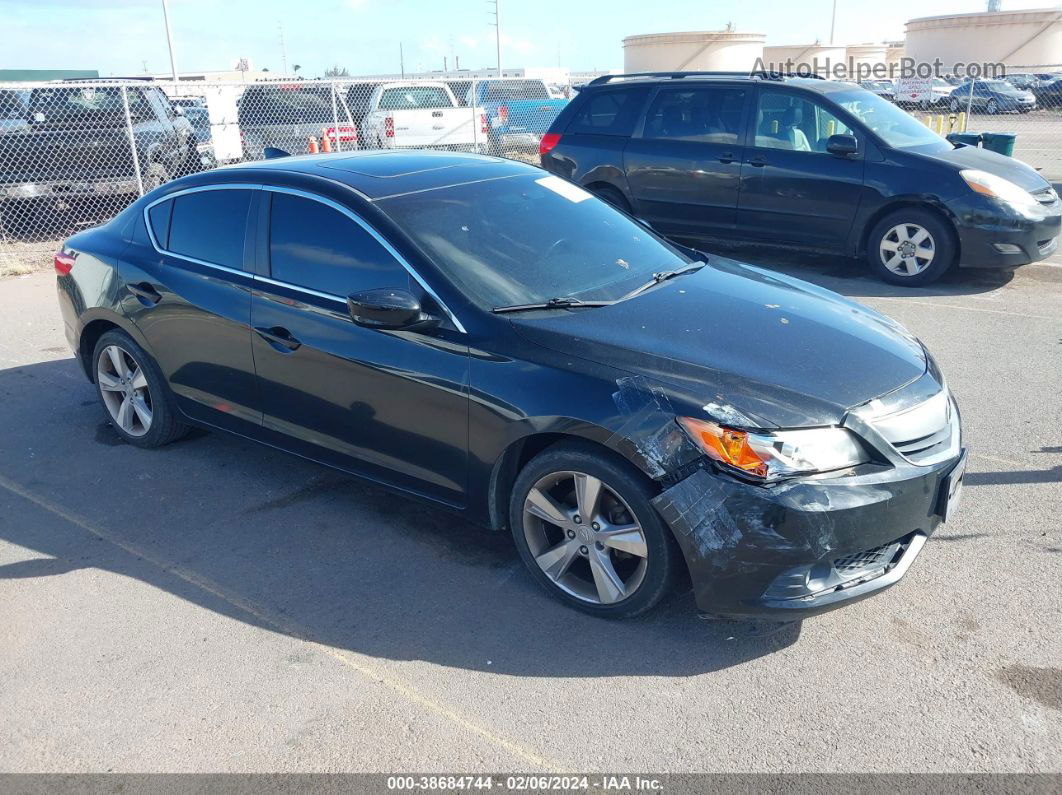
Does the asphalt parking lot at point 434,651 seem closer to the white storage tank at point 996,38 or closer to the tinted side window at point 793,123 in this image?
the tinted side window at point 793,123

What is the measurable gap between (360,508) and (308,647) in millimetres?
1181

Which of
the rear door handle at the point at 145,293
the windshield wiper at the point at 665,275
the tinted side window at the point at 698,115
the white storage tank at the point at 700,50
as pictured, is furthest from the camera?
the white storage tank at the point at 700,50

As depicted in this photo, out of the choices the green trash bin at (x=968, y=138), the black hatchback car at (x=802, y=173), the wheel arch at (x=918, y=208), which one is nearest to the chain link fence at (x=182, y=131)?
the green trash bin at (x=968, y=138)

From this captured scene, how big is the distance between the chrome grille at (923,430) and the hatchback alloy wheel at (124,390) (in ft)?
13.0

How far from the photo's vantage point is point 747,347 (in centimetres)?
361

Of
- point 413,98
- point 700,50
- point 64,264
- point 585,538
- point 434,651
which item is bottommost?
point 434,651

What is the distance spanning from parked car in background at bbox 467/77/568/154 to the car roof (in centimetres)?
1298

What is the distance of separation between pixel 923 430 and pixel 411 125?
14448 mm

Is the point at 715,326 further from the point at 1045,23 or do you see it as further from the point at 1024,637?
the point at 1045,23

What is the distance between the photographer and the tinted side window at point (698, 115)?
9.27 meters

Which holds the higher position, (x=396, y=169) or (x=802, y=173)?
(x=396, y=169)

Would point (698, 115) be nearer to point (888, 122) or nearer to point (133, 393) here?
point (888, 122)

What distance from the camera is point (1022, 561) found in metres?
3.91

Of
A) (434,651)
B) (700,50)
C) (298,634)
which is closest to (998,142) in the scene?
(434,651)
